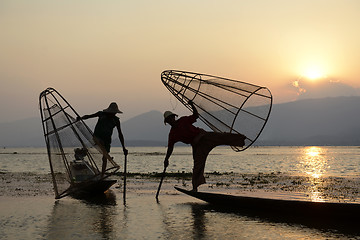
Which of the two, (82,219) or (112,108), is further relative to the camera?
(112,108)

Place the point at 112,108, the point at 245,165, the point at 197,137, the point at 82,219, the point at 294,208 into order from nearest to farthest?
the point at 82,219 < the point at 294,208 < the point at 197,137 < the point at 112,108 < the point at 245,165

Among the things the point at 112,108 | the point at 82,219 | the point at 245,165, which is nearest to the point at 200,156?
the point at 112,108

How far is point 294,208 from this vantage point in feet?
38.0

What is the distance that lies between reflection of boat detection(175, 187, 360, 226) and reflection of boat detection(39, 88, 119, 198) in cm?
397

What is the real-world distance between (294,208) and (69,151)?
23.9ft

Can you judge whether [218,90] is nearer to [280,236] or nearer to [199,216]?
[199,216]

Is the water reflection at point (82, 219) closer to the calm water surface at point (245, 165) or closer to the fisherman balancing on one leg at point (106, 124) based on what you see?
the fisherman balancing on one leg at point (106, 124)

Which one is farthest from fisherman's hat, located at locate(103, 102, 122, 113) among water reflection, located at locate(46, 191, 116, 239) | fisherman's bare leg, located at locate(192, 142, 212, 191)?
fisherman's bare leg, located at locate(192, 142, 212, 191)

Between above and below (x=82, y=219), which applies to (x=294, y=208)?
above

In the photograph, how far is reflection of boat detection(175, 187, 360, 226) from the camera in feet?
35.3

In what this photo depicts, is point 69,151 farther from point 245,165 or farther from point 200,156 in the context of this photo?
point 245,165

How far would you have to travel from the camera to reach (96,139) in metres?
15.2

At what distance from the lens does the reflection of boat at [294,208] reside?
10758mm

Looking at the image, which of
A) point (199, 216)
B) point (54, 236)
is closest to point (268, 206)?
point (199, 216)
